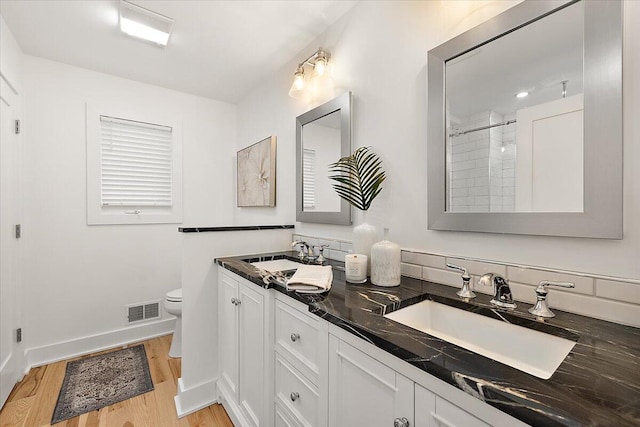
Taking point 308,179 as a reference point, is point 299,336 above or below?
below

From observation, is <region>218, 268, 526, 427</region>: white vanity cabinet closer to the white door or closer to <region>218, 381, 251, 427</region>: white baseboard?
<region>218, 381, 251, 427</region>: white baseboard

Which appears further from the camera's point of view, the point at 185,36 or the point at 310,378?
the point at 185,36

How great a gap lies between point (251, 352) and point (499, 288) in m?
1.17

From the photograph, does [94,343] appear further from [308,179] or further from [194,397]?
[308,179]

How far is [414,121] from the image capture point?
1424 mm

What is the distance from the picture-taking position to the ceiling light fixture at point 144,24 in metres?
1.74

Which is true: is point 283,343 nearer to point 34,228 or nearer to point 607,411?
point 607,411

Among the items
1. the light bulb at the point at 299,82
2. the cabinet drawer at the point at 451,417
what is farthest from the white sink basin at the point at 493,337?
the light bulb at the point at 299,82

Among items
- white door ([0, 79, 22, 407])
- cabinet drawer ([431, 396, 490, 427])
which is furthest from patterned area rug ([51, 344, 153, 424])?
cabinet drawer ([431, 396, 490, 427])

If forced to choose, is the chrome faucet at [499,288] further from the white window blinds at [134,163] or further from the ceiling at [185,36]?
the white window blinds at [134,163]

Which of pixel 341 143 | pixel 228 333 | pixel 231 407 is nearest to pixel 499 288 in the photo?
pixel 341 143

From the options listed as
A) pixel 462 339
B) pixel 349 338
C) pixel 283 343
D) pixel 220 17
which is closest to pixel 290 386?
pixel 283 343

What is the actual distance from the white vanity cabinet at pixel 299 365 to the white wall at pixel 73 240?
80.9 inches

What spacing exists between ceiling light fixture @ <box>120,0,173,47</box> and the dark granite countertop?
1.95 metres
